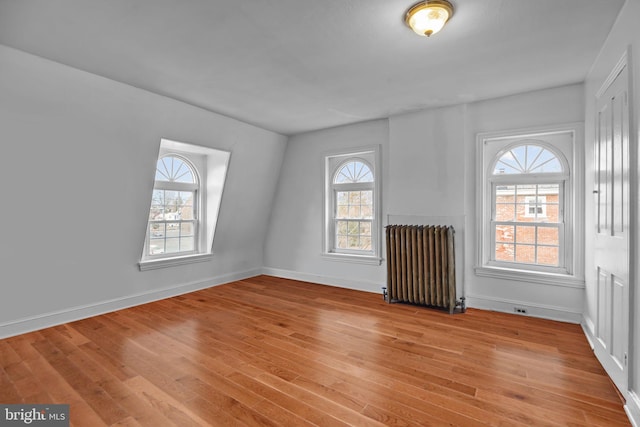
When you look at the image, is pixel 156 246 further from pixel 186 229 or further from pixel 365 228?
pixel 365 228

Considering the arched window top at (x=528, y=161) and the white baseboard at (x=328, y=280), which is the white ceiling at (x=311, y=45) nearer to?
the arched window top at (x=528, y=161)

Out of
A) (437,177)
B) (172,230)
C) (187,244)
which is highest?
(437,177)

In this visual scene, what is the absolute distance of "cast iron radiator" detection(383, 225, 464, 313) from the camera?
3.90 m

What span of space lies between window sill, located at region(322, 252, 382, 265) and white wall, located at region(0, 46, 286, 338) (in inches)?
92.1

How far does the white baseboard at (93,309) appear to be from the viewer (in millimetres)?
3094

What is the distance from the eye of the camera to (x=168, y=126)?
3822mm

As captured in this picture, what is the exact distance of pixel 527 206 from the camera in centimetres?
382

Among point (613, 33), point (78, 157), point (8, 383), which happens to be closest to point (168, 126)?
point (78, 157)

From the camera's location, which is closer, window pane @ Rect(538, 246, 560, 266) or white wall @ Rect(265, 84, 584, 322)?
white wall @ Rect(265, 84, 584, 322)

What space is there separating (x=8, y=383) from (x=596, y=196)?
4741 millimetres

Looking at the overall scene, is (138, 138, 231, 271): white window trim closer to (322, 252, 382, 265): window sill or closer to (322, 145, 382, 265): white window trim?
(322, 145, 382, 265): white window trim

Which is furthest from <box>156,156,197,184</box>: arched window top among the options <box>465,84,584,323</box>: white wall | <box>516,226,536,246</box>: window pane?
<box>516,226,536,246</box>: window pane

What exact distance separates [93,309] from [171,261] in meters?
1.07

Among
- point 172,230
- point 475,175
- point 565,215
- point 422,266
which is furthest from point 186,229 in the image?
point 565,215
